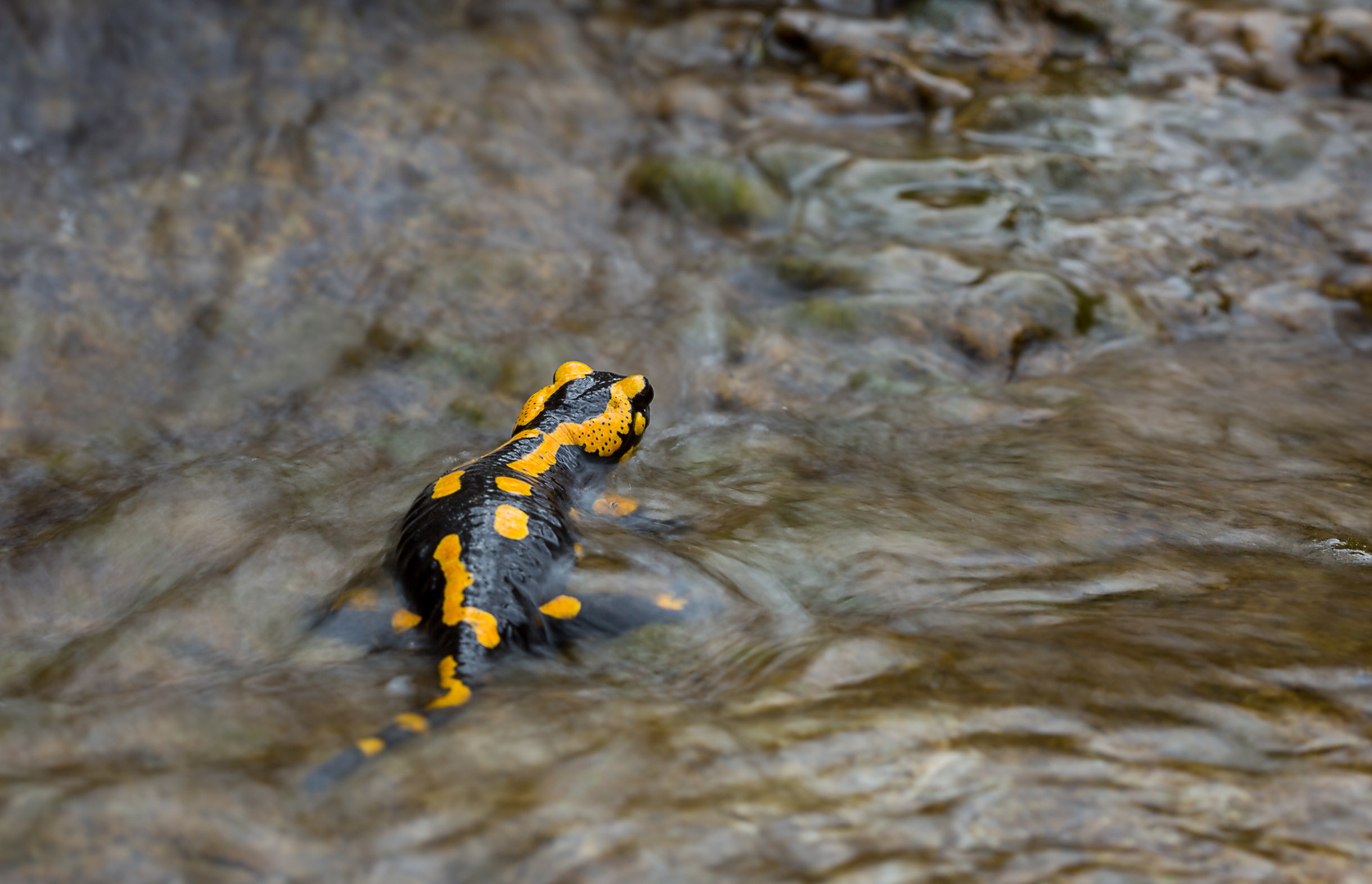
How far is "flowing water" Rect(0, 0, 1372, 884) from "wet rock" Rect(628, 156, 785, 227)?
0.08ft

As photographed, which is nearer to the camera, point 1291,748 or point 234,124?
point 1291,748

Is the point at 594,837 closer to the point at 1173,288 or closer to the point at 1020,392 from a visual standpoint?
the point at 1020,392

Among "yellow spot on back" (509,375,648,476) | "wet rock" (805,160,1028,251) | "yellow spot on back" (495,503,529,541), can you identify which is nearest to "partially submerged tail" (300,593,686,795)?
"yellow spot on back" (495,503,529,541)

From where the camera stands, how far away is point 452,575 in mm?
2789

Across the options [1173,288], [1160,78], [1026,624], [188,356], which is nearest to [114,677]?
[188,356]

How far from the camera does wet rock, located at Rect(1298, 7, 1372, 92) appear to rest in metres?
6.68

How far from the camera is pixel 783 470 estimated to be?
372 cm

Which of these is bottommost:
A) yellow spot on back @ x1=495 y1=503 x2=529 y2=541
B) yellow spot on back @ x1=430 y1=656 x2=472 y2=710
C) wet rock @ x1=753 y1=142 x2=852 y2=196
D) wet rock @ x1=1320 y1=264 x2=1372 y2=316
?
yellow spot on back @ x1=430 y1=656 x2=472 y2=710

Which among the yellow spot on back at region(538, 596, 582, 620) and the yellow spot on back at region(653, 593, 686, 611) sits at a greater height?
the yellow spot on back at region(653, 593, 686, 611)

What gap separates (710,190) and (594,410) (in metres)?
2.22

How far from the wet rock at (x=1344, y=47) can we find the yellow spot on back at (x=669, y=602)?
6.34 metres

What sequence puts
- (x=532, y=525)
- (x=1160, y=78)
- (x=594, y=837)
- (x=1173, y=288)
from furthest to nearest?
1. (x=1160, y=78)
2. (x=1173, y=288)
3. (x=532, y=525)
4. (x=594, y=837)

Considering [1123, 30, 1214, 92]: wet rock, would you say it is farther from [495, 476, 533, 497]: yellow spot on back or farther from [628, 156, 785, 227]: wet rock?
[495, 476, 533, 497]: yellow spot on back

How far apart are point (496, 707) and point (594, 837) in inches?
20.8
